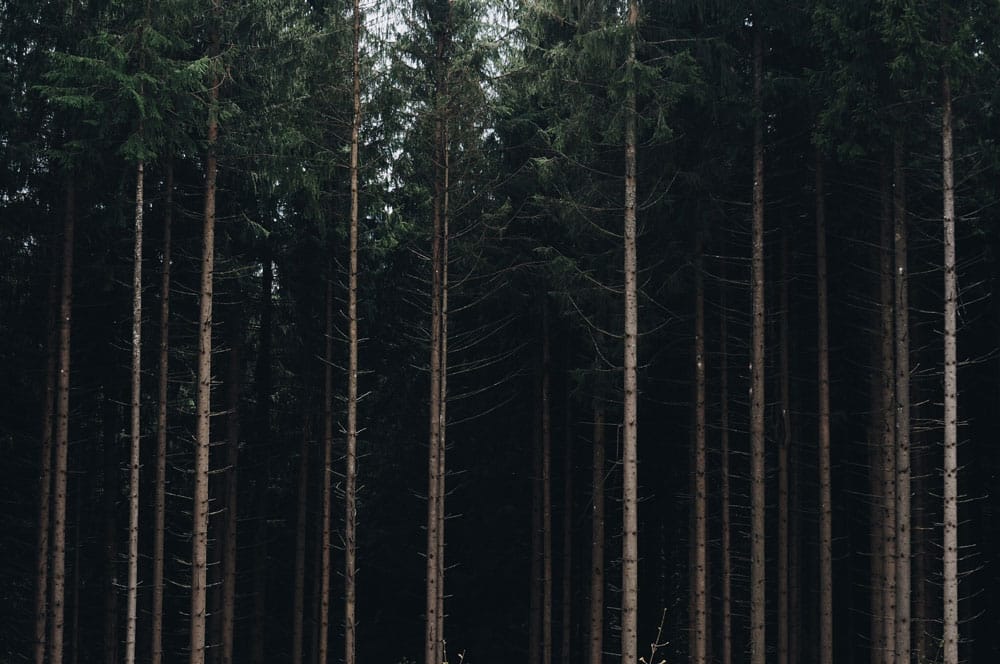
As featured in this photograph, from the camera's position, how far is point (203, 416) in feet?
49.2

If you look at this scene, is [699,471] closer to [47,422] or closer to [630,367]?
[630,367]

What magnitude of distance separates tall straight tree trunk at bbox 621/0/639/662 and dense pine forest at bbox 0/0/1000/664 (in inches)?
2.1

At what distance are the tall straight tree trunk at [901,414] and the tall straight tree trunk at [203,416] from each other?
10.4 meters

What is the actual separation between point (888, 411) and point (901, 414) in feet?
4.14

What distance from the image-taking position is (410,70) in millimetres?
16469

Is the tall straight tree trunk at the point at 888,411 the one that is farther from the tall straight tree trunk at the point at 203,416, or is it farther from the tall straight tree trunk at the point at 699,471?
the tall straight tree trunk at the point at 203,416

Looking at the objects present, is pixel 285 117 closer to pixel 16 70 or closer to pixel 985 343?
pixel 16 70

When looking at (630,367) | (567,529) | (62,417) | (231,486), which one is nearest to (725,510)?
(567,529)

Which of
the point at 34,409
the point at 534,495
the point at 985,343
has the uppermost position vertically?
the point at 985,343

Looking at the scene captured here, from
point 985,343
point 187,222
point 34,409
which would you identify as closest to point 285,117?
point 187,222

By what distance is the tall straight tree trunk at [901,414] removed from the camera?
14.4m

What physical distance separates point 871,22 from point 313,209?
926 centimetres

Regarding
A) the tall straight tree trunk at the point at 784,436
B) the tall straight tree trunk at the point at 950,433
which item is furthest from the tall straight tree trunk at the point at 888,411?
the tall straight tree trunk at the point at 784,436

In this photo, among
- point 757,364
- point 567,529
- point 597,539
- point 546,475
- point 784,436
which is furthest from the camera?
point 567,529
